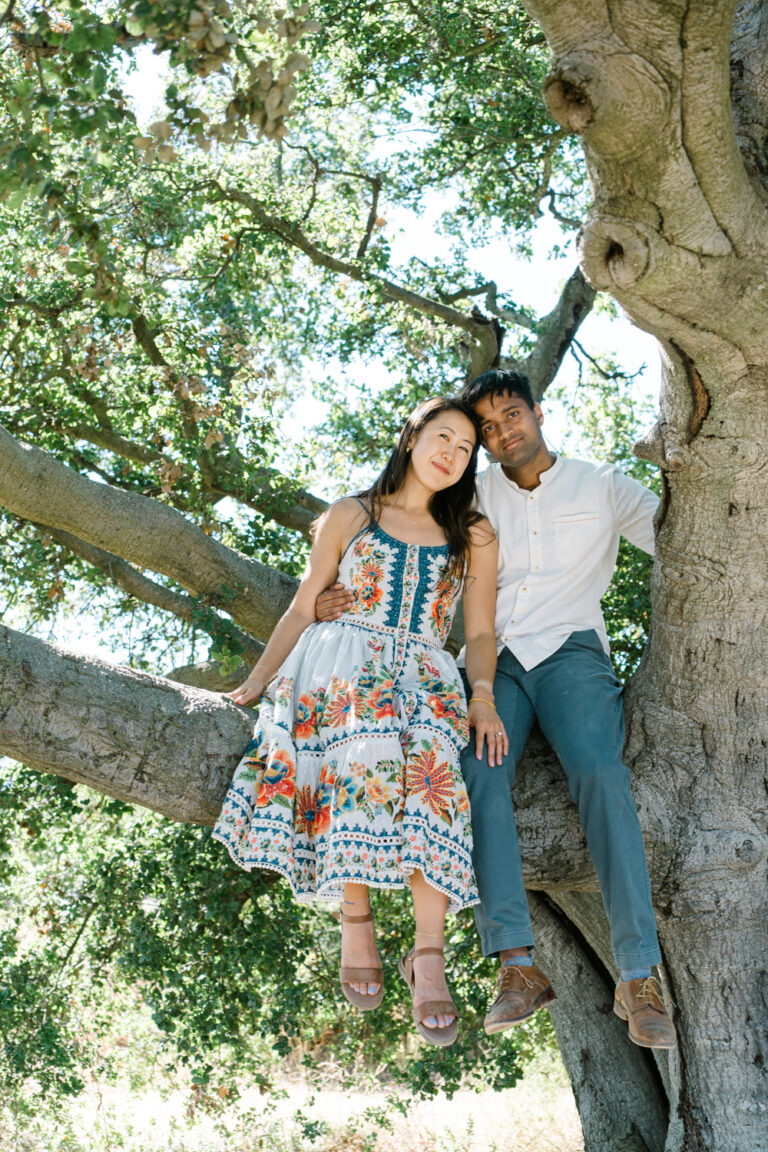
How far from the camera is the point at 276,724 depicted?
3.41 m

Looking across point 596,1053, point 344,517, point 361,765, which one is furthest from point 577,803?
point 596,1053

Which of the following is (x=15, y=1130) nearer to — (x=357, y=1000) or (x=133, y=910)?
(x=133, y=910)

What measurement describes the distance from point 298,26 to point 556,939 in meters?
4.04

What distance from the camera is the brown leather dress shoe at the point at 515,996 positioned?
124 inches

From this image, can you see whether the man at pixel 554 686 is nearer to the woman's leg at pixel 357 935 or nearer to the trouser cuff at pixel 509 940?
the trouser cuff at pixel 509 940

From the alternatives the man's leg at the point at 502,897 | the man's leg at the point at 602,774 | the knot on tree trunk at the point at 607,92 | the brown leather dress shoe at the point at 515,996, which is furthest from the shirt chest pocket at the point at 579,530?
the knot on tree trunk at the point at 607,92

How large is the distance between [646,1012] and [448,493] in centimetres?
181

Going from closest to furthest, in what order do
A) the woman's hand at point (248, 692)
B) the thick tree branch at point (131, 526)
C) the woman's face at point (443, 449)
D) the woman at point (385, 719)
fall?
the woman at point (385, 719) < the woman's hand at point (248, 692) < the woman's face at point (443, 449) < the thick tree branch at point (131, 526)

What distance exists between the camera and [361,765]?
322 cm

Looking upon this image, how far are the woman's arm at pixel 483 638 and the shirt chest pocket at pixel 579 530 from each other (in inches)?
10.3

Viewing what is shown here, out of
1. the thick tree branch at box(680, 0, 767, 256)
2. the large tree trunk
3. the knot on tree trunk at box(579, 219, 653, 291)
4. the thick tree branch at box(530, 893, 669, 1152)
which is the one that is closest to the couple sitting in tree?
the large tree trunk

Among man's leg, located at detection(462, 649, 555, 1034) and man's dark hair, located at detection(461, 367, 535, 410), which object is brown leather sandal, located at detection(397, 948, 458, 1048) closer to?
man's leg, located at detection(462, 649, 555, 1034)

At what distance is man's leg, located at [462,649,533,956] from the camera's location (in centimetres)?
321

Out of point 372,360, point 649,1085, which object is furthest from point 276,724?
point 372,360
